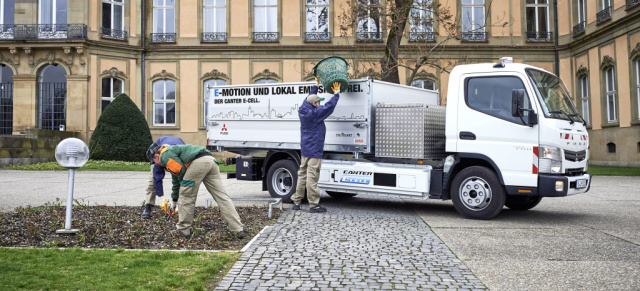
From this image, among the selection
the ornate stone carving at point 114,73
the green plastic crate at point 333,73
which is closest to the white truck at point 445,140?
the green plastic crate at point 333,73

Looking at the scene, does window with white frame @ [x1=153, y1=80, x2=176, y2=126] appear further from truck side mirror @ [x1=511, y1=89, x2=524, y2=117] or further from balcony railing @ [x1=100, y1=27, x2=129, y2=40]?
truck side mirror @ [x1=511, y1=89, x2=524, y2=117]

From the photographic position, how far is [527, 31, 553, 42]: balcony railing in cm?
2967

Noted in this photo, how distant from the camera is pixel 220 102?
481 inches

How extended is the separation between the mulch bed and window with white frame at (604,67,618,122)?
20943 mm

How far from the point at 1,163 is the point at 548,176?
22236mm

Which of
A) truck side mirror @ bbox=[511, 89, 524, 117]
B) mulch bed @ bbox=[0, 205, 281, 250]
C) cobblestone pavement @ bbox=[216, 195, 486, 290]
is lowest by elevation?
cobblestone pavement @ bbox=[216, 195, 486, 290]

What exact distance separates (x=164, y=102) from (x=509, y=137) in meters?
24.4

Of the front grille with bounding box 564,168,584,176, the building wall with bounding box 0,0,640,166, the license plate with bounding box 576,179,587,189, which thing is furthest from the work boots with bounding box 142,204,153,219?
the building wall with bounding box 0,0,640,166

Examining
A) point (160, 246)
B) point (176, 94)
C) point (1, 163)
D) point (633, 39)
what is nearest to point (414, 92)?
point (160, 246)

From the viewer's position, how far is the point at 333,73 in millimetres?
9703

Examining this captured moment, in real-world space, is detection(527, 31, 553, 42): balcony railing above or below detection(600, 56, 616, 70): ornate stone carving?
above

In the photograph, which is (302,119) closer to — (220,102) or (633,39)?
(220,102)

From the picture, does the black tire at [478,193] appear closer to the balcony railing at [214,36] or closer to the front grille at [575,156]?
the front grille at [575,156]

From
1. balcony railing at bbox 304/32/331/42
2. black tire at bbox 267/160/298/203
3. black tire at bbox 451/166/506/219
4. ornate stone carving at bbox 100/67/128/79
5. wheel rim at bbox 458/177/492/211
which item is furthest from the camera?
balcony railing at bbox 304/32/331/42
